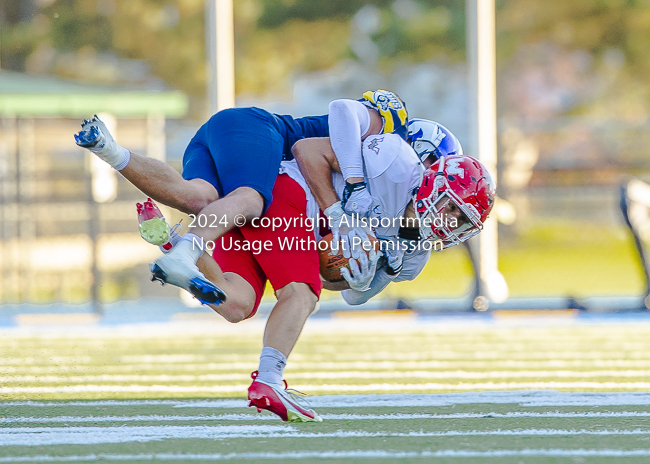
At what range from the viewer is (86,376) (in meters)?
5.76

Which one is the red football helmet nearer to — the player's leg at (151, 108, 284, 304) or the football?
the football

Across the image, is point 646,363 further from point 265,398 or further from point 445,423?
point 265,398

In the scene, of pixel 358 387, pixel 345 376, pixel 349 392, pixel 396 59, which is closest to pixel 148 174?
pixel 349 392

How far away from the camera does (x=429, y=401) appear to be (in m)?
4.73

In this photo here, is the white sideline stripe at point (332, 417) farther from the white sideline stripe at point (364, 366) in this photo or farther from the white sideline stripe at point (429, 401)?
the white sideline stripe at point (364, 366)

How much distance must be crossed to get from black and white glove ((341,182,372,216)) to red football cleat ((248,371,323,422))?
833mm

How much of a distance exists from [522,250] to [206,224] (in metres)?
17.4

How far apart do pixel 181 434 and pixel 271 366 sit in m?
0.46

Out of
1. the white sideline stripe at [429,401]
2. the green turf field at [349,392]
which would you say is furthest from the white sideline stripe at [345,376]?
the white sideline stripe at [429,401]

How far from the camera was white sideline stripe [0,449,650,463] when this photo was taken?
125 inches

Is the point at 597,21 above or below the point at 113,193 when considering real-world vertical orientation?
above

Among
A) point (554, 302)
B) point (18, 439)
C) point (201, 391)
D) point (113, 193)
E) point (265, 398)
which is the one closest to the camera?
point (18, 439)

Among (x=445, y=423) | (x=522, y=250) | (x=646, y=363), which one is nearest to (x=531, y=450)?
(x=445, y=423)

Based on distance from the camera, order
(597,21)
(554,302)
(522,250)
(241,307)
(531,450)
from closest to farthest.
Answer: (531,450)
(241,307)
(554,302)
(522,250)
(597,21)
